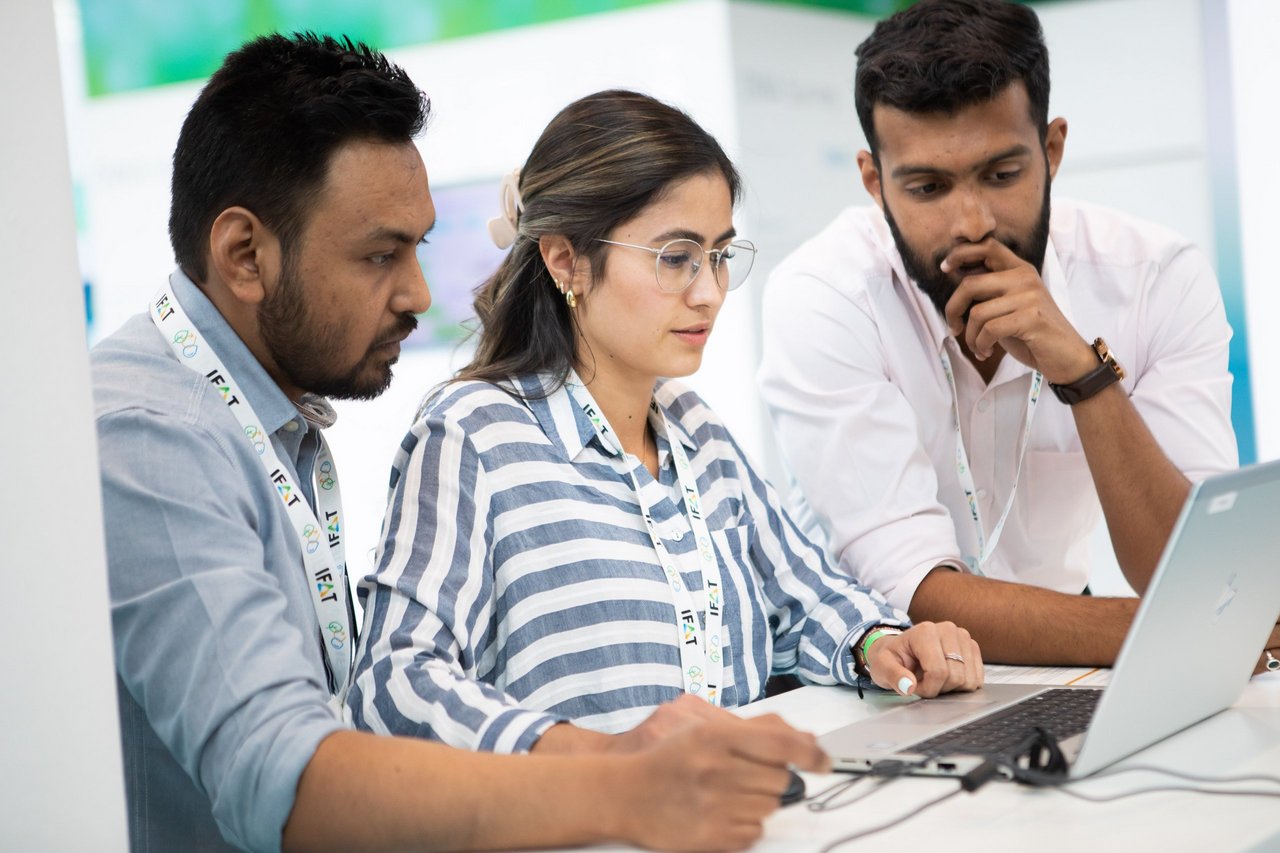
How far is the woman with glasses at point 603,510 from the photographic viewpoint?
1.62 metres

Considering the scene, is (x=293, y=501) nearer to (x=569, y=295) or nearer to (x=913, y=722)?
(x=569, y=295)

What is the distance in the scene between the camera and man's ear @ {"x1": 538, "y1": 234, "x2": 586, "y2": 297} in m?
1.98

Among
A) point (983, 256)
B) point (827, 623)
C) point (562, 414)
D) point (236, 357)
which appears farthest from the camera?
point (983, 256)

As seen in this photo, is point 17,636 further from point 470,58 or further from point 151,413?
point 470,58

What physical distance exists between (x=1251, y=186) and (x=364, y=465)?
152 inches

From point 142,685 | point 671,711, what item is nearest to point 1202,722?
point 671,711

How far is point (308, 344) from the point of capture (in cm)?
173

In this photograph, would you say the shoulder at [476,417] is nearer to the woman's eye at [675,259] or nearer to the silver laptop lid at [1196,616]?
the woman's eye at [675,259]

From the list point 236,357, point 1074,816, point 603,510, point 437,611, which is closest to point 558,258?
point 603,510

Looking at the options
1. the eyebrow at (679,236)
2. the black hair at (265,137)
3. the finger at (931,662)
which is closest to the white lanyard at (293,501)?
the black hair at (265,137)

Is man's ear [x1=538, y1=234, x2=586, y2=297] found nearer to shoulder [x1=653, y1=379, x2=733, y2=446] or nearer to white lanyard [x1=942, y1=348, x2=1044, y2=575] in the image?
shoulder [x1=653, y1=379, x2=733, y2=446]

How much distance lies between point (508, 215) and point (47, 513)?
1146 millimetres

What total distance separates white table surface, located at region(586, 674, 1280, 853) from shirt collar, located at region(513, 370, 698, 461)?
629mm

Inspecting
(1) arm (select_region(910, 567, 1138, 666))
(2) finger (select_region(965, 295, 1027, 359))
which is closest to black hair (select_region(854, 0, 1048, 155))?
(2) finger (select_region(965, 295, 1027, 359))
